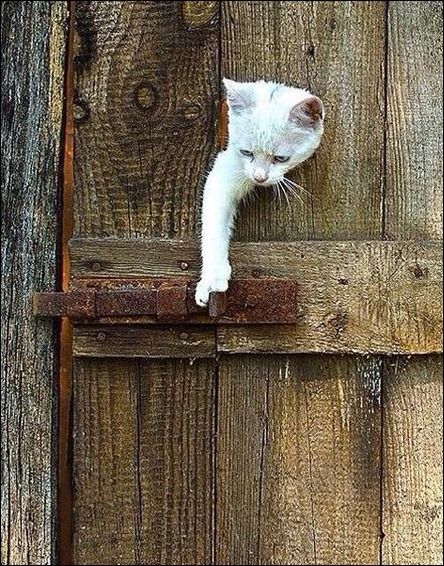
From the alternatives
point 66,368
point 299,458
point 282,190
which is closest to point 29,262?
point 66,368

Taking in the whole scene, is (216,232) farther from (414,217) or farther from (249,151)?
(414,217)

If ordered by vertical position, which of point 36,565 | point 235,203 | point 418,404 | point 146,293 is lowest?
point 36,565

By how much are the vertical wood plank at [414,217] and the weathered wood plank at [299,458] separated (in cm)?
3

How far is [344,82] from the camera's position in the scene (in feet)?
4.20

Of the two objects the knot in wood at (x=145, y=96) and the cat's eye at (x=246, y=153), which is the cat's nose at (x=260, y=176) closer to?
the cat's eye at (x=246, y=153)

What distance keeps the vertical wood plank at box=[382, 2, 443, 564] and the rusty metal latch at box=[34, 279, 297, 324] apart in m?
0.20

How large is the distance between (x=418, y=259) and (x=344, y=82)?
0.96 feet

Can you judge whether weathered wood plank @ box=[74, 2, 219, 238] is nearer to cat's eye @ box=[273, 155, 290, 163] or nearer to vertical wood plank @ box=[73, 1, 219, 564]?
vertical wood plank @ box=[73, 1, 219, 564]

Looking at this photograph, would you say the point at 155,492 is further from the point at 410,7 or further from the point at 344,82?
the point at 410,7

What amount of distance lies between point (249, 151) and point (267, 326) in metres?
0.27

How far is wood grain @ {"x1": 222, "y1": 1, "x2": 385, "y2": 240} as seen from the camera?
1281mm

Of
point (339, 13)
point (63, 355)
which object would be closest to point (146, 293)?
point (63, 355)

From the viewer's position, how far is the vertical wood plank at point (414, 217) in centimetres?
128

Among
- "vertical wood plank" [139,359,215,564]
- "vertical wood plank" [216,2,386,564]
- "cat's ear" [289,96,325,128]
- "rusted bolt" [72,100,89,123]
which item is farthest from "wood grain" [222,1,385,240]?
"vertical wood plank" [139,359,215,564]
